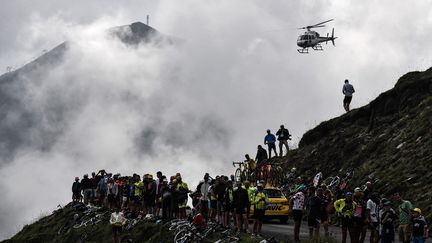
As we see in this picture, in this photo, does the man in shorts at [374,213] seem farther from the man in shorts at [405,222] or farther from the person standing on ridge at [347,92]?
the person standing on ridge at [347,92]

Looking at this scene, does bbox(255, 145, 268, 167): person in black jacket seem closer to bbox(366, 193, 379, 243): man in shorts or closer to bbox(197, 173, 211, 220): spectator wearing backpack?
bbox(197, 173, 211, 220): spectator wearing backpack

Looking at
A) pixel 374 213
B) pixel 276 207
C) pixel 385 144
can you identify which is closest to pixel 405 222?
pixel 374 213

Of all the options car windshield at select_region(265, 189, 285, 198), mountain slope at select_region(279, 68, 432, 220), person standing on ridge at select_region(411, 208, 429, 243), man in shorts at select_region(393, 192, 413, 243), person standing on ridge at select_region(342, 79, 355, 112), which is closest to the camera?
person standing on ridge at select_region(411, 208, 429, 243)

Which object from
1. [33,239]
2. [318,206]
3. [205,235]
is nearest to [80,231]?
[33,239]

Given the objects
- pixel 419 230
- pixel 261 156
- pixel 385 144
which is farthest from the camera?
pixel 261 156

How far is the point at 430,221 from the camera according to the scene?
22.4m

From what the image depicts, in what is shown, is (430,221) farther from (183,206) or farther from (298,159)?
(298,159)

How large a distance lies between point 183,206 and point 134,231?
4.82 meters

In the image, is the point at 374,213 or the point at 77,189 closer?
the point at 374,213

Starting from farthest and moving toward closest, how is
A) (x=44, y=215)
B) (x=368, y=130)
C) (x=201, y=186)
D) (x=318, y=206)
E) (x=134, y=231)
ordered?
1. (x=44, y=215)
2. (x=368, y=130)
3. (x=134, y=231)
4. (x=201, y=186)
5. (x=318, y=206)

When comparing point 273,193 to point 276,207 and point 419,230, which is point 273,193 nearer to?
point 276,207

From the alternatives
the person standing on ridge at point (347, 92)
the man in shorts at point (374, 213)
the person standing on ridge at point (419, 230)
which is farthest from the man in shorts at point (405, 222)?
the person standing on ridge at point (347, 92)

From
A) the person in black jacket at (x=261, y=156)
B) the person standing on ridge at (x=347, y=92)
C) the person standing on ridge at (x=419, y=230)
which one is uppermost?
the person standing on ridge at (x=347, y=92)

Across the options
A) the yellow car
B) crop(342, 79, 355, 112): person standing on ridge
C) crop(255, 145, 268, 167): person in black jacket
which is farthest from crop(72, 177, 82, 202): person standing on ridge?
crop(342, 79, 355, 112): person standing on ridge
